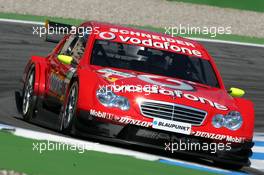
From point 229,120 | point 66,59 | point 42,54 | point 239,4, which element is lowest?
point 42,54

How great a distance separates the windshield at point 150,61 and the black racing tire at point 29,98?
4.00ft

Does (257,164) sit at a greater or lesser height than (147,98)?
lesser

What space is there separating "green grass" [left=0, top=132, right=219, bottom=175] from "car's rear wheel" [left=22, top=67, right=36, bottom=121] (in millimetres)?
3433

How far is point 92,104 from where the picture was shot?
9227 mm

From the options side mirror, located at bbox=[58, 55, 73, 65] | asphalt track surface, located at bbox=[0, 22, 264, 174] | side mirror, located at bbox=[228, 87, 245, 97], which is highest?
side mirror, located at bbox=[58, 55, 73, 65]

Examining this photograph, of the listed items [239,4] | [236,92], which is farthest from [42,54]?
[239,4]

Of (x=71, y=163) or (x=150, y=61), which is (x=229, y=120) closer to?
(x=150, y=61)

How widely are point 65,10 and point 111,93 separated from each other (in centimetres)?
1639

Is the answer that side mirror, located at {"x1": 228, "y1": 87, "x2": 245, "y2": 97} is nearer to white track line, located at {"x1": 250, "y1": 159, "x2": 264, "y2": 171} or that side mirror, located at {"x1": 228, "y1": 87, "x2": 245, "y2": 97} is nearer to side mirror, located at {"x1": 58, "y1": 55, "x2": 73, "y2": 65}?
white track line, located at {"x1": 250, "y1": 159, "x2": 264, "y2": 171}

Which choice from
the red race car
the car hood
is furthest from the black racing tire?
the car hood

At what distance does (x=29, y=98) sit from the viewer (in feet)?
37.5

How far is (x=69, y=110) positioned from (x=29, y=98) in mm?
1749

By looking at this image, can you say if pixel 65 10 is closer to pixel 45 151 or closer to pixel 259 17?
pixel 259 17

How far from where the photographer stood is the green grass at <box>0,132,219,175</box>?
672cm
